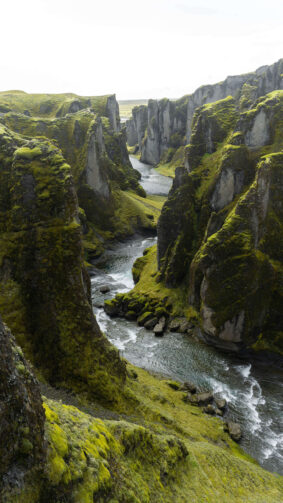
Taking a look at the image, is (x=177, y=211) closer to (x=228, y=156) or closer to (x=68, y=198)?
(x=228, y=156)

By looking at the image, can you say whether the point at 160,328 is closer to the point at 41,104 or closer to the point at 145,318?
the point at 145,318

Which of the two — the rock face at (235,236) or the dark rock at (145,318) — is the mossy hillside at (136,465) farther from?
the dark rock at (145,318)

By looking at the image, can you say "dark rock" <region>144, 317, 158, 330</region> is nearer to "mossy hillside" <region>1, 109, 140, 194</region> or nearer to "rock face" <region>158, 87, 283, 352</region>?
"rock face" <region>158, 87, 283, 352</region>

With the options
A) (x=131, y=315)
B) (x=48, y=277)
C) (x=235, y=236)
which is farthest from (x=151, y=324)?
(x=48, y=277)

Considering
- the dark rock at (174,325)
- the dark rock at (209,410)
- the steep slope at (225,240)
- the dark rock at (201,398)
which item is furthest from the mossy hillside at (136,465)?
the dark rock at (174,325)

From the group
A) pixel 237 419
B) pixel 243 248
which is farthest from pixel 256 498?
pixel 243 248

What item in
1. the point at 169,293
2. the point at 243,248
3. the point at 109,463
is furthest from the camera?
the point at 169,293
